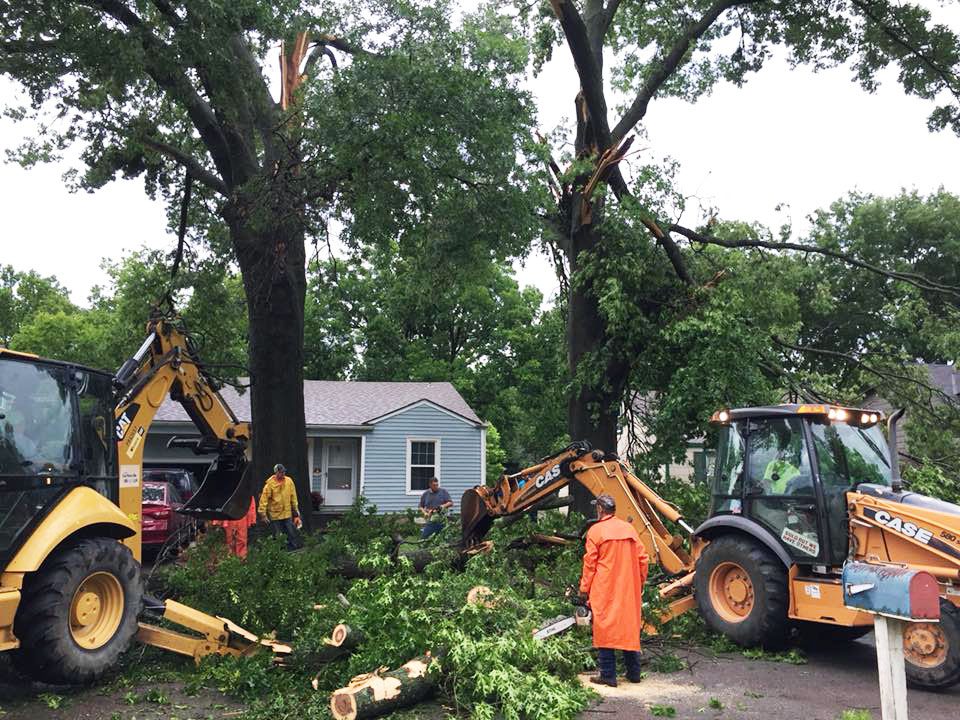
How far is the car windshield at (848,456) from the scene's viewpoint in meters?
7.91

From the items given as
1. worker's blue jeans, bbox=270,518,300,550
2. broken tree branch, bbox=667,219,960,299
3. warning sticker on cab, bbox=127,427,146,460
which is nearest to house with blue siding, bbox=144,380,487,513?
worker's blue jeans, bbox=270,518,300,550

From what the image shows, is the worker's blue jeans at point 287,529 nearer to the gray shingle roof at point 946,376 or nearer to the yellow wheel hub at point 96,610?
the yellow wheel hub at point 96,610

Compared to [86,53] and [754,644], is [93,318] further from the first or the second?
[754,644]

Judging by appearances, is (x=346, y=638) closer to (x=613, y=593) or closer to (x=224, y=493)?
(x=613, y=593)

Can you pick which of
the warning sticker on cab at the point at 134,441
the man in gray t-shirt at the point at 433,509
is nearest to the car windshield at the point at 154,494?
the man in gray t-shirt at the point at 433,509

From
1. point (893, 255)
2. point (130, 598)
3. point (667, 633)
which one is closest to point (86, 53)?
point (130, 598)

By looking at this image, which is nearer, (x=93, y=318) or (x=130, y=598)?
(x=130, y=598)

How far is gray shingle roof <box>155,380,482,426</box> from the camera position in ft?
78.7

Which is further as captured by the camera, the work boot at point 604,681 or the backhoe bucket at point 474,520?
the backhoe bucket at point 474,520

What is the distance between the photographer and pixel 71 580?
627cm

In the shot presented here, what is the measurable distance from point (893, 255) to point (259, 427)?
109 feet

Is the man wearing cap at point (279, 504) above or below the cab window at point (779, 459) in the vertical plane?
below

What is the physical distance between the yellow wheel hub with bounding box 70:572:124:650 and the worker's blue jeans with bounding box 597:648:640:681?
3918 mm

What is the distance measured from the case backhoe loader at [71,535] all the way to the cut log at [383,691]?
146 cm
